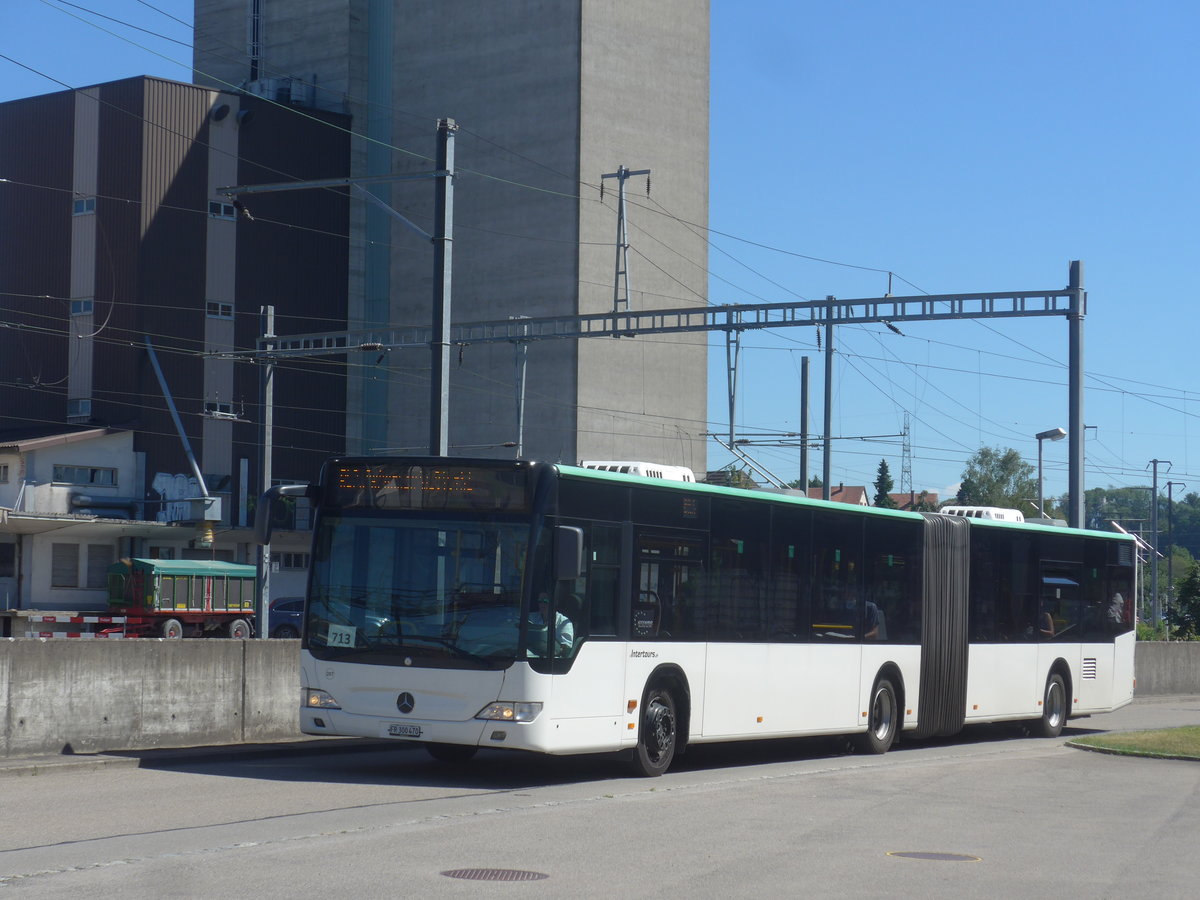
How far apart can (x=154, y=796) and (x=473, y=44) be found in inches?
2404

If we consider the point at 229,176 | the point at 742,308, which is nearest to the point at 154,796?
the point at 742,308

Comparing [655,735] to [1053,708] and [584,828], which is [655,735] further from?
[1053,708]

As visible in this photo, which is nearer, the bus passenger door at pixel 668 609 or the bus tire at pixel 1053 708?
the bus passenger door at pixel 668 609

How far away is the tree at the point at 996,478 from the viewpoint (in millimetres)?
134525

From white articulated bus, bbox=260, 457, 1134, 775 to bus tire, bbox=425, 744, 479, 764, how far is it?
0.10ft

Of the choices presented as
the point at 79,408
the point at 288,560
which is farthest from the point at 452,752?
the point at 288,560

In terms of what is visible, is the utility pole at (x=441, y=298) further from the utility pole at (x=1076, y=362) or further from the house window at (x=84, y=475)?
the house window at (x=84, y=475)

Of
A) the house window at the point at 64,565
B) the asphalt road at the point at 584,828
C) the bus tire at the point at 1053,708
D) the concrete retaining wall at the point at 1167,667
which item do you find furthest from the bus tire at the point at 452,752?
the house window at the point at 64,565

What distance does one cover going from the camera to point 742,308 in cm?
3462

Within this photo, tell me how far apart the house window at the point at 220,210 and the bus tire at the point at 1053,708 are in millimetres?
47235

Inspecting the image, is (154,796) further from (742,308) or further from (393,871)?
(742,308)

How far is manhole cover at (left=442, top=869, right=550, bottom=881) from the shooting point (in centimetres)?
915

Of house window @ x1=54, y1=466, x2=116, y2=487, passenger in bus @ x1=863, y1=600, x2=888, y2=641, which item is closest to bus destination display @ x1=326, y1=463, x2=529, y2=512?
passenger in bus @ x1=863, y1=600, x2=888, y2=641

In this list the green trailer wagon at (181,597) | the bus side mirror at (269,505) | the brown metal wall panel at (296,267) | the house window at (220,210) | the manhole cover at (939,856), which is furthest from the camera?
the brown metal wall panel at (296,267)
